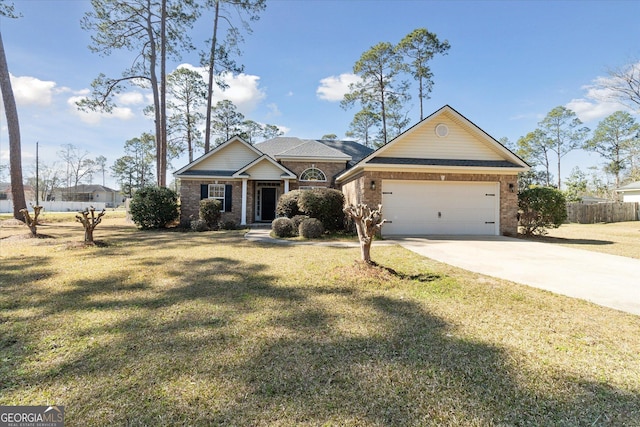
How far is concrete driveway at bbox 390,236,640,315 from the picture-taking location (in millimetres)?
4797

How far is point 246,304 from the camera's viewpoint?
4289 mm

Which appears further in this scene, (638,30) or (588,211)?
(588,211)

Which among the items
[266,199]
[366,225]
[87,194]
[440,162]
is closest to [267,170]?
[266,199]

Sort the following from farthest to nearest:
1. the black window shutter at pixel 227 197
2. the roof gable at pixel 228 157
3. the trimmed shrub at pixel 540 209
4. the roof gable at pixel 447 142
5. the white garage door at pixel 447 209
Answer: the roof gable at pixel 228 157 → the black window shutter at pixel 227 197 → the roof gable at pixel 447 142 → the white garage door at pixel 447 209 → the trimmed shrub at pixel 540 209

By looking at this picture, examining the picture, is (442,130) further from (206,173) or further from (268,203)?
(206,173)

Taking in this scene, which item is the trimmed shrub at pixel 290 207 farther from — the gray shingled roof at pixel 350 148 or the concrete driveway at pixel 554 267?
the gray shingled roof at pixel 350 148

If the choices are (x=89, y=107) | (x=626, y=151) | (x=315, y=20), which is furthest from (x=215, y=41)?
(x=626, y=151)

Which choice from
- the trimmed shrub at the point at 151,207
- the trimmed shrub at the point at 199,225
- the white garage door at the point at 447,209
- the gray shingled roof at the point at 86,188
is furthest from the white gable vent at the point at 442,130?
the gray shingled roof at the point at 86,188

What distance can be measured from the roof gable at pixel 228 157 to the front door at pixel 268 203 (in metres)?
2.26

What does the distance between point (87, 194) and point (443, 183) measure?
259ft

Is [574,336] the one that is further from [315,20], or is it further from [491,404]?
[315,20]

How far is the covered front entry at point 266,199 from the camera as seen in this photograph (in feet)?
60.3

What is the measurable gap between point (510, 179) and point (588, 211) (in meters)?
17.1

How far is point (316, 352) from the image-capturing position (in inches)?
115
